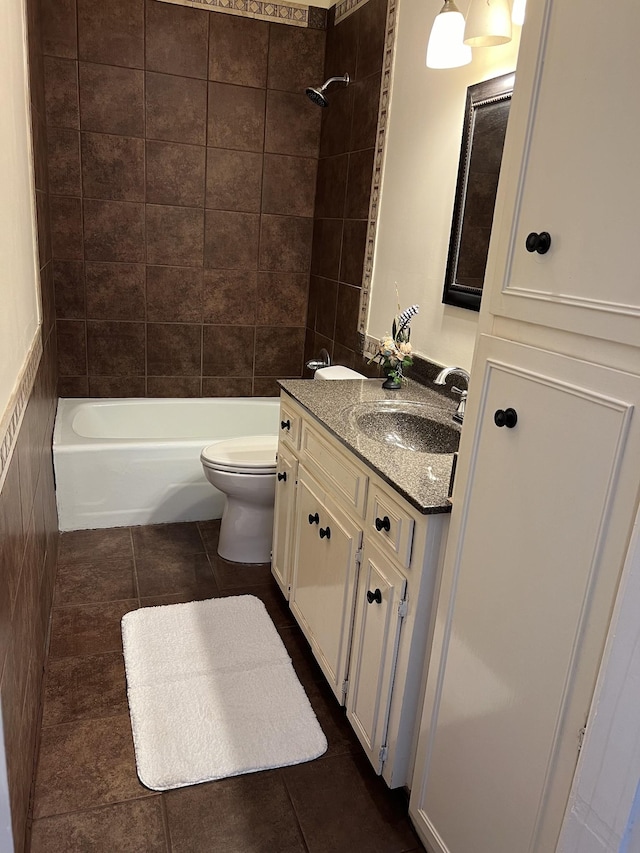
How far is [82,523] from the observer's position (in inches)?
118

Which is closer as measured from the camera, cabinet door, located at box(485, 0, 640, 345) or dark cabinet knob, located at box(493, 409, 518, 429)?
cabinet door, located at box(485, 0, 640, 345)

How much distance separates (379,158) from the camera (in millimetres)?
2830

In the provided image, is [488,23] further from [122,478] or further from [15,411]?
[122,478]

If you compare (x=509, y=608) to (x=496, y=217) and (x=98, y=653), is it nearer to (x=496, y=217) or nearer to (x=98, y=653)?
(x=496, y=217)

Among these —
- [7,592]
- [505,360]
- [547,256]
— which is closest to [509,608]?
[505,360]

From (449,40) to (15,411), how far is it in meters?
1.70

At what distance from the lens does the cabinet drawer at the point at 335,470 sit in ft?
5.64

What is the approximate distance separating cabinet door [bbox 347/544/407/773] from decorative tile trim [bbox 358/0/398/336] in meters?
1.63

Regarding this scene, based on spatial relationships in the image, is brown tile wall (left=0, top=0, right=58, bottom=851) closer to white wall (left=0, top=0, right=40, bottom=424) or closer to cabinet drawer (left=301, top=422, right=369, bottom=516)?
white wall (left=0, top=0, right=40, bottom=424)

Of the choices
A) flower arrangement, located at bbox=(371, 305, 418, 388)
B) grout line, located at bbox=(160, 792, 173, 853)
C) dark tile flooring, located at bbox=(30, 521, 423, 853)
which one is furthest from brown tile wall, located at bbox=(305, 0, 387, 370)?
grout line, located at bbox=(160, 792, 173, 853)

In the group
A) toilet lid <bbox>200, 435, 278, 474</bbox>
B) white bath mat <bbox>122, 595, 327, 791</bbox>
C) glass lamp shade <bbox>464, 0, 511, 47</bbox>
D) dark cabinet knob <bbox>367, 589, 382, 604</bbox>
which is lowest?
Result: white bath mat <bbox>122, 595, 327, 791</bbox>

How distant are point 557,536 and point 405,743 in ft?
2.70

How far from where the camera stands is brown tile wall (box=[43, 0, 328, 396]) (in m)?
3.20

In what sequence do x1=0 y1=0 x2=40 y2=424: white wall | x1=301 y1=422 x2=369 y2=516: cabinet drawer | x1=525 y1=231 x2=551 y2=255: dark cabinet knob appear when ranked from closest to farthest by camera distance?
x1=525 y1=231 x2=551 y2=255: dark cabinet knob < x1=0 y1=0 x2=40 y2=424: white wall < x1=301 y1=422 x2=369 y2=516: cabinet drawer
